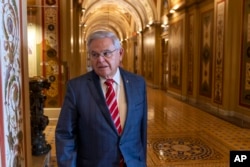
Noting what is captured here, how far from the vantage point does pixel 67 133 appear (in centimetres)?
162

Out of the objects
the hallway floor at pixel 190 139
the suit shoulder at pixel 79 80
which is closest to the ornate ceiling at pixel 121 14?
the hallway floor at pixel 190 139

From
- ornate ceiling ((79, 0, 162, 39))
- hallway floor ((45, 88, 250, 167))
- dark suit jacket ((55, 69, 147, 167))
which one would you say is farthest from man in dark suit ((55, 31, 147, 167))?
ornate ceiling ((79, 0, 162, 39))

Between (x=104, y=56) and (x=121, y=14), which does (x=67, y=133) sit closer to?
(x=104, y=56)

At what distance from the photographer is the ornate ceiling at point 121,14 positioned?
1533 centimetres

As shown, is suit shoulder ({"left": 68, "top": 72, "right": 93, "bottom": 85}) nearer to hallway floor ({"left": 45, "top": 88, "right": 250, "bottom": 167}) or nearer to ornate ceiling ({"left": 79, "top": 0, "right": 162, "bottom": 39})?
hallway floor ({"left": 45, "top": 88, "right": 250, "bottom": 167})

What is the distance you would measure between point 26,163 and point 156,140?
328 centimetres

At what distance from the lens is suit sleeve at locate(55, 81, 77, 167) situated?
62.5 inches

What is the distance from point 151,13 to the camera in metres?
15.0

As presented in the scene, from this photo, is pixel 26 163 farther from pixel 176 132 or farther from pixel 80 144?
pixel 176 132

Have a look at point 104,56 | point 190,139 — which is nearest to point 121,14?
point 190,139

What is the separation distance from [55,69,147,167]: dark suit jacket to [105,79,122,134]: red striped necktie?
0.04 metres

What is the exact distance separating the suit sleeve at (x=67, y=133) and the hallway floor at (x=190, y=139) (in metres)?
2.13

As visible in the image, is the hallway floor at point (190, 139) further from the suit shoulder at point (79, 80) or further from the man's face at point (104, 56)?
the man's face at point (104, 56)

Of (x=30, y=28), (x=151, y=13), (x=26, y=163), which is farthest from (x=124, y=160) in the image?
(x=151, y=13)
